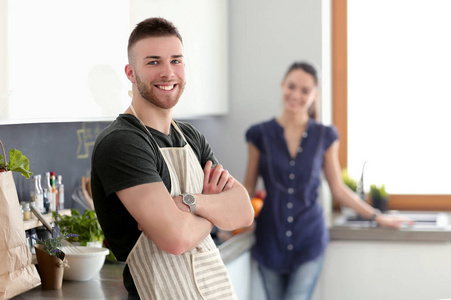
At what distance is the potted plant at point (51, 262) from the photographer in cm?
187

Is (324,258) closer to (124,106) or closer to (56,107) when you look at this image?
(124,106)

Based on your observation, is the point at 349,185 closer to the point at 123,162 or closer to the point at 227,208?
the point at 227,208

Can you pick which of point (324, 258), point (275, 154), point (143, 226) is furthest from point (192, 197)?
point (324, 258)

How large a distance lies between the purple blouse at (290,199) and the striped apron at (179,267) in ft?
4.76

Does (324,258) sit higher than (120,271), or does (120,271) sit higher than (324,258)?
(120,271)

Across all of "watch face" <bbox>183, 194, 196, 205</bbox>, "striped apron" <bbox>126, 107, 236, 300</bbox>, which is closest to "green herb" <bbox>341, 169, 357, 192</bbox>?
"striped apron" <bbox>126, 107, 236, 300</bbox>

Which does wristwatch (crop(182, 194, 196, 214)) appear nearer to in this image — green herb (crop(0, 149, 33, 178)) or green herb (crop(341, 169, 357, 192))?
green herb (crop(0, 149, 33, 178))

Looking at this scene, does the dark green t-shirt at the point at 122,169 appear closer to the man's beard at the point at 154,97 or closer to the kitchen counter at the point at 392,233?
the man's beard at the point at 154,97

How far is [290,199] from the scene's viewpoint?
3123 mm

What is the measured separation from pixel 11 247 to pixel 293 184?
1700 mm

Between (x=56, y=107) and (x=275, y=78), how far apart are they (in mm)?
1898

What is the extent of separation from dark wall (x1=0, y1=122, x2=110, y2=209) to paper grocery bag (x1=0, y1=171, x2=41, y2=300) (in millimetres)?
472

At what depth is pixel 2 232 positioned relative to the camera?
1615 mm

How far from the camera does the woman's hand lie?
131 inches
